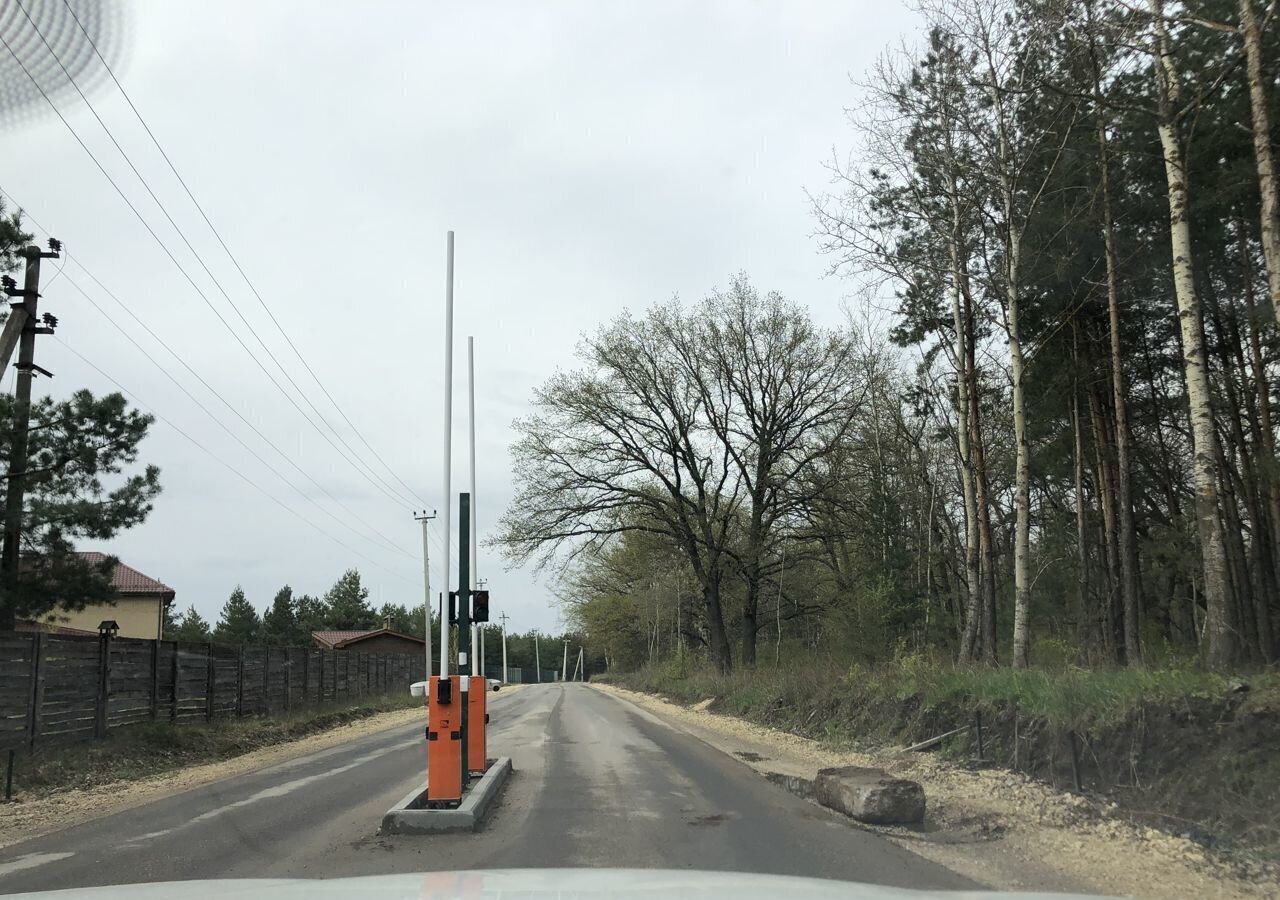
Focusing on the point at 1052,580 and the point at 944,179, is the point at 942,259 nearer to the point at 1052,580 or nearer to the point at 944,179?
the point at 944,179

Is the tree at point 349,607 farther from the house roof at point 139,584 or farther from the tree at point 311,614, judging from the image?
the house roof at point 139,584

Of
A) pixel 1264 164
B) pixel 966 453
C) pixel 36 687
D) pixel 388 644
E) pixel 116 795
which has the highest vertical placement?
pixel 1264 164

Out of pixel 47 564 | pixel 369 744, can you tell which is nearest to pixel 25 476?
pixel 47 564

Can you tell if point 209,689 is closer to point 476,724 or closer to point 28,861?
point 476,724

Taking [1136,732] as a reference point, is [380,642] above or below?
below

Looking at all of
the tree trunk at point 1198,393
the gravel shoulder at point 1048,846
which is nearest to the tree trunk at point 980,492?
the tree trunk at point 1198,393

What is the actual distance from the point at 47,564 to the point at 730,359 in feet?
80.2

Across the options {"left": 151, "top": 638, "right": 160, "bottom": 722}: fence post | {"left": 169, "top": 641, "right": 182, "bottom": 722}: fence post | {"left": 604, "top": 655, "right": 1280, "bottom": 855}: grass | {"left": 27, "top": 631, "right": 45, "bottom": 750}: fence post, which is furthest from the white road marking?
{"left": 169, "top": 641, "right": 182, "bottom": 722}: fence post

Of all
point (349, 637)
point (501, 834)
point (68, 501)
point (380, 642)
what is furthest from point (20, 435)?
point (349, 637)

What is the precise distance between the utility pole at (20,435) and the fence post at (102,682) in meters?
1.62

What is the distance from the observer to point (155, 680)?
60.7ft

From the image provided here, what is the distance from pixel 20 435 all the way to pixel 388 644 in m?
60.5

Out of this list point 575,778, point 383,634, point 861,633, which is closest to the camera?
point 575,778

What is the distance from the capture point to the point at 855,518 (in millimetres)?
33625
